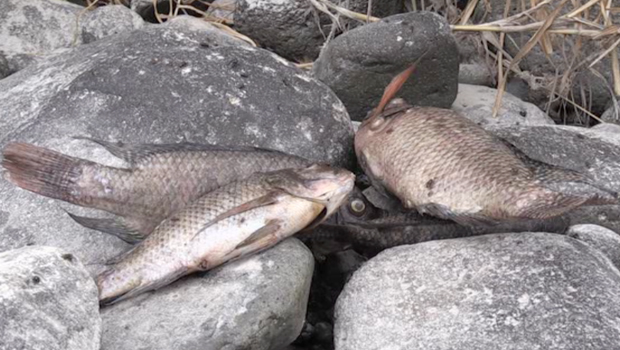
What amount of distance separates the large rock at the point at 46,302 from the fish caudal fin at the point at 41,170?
440mm

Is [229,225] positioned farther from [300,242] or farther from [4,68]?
[4,68]

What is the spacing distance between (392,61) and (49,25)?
279 centimetres

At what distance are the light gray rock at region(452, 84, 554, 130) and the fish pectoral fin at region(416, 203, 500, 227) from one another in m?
1.85

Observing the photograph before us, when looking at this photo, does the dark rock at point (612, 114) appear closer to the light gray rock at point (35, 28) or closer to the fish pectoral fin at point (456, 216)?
the fish pectoral fin at point (456, 216)

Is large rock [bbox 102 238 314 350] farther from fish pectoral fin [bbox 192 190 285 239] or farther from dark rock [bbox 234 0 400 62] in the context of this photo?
dark rock [bbox 234 0 400 62]

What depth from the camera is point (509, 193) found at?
3.47 meters

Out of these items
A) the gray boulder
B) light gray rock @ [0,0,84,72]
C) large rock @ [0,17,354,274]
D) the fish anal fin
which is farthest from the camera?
light gray rock @ [0,0,84,72]

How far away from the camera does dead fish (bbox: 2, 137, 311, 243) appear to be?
360 cm

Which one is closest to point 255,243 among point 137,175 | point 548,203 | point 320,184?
point 320,184

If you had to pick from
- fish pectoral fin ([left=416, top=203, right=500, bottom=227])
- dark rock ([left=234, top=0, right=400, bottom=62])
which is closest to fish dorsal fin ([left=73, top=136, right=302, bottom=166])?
fish pectoral fin ([left=416, top=203, right=500, bottom=227])

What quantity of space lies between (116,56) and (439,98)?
6.37 ft

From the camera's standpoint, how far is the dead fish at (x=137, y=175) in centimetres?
360

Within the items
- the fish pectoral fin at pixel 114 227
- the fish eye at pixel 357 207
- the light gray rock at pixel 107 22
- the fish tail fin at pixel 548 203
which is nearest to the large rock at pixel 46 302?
the fish pectoral fin at pixel 114 227

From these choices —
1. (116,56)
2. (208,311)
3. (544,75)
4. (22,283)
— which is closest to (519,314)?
(208,311)
